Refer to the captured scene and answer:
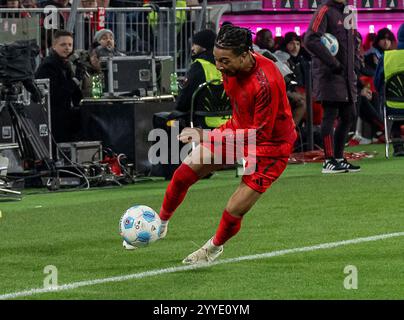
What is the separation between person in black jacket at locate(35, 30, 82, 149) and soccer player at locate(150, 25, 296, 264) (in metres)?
7.40

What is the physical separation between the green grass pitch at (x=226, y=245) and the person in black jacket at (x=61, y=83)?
1388mm

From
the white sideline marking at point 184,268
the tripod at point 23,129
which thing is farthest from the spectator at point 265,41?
the white sideline marking at point 184,268

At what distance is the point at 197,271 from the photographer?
1014 centimetres

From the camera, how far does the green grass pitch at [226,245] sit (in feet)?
30.7

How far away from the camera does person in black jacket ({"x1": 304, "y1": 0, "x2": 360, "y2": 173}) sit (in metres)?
17.5

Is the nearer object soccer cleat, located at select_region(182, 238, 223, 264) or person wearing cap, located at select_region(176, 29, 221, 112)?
soccer cleat, located at select_region(182, 238, 223, 264)

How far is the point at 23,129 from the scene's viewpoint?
1667cm

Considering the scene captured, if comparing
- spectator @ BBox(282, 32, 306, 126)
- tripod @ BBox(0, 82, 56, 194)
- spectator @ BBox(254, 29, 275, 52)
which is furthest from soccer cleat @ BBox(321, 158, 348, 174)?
spectator @ BBox(254, 29, 275, 52)

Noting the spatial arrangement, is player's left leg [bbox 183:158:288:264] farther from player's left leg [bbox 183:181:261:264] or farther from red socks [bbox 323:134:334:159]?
red socks [bbox 323:134:334:159]

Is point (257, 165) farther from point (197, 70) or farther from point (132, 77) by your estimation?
point (132, 77)

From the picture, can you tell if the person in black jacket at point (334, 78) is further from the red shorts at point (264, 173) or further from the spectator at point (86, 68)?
the red shorts at point (264, 173)

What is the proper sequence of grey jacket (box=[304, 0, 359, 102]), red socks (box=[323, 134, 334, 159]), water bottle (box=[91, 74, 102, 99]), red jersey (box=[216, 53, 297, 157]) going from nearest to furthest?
red jersey (box=[216, 53, 297, 157])
grey jacket (box=[304, 0, 359, 102])
red socks (box=[323, 134, 334, 159])
water bottle (box=[91, 74, 102, 99])

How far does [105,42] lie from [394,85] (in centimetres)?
397
